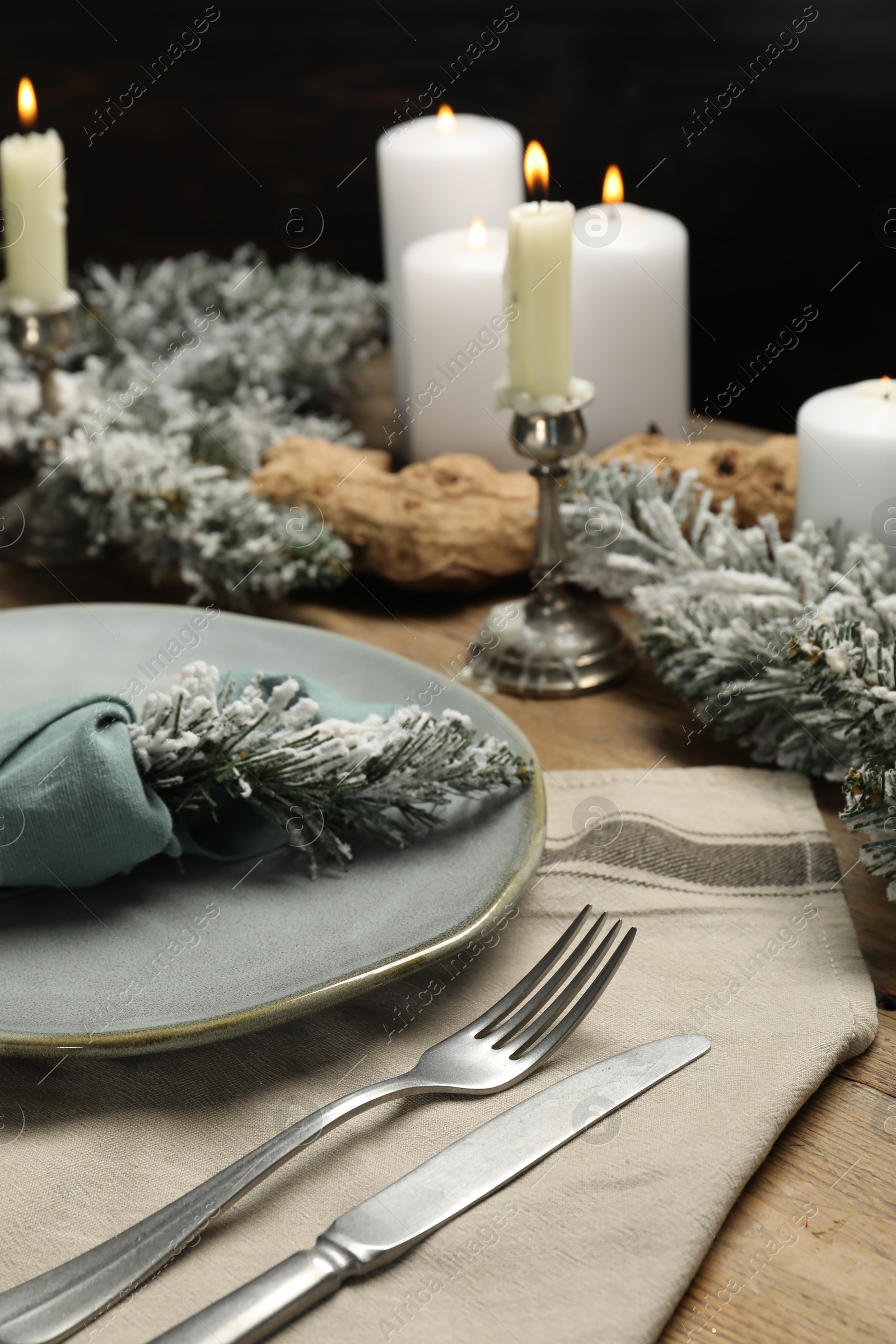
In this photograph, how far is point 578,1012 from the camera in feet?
1.67

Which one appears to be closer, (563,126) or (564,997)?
(564,997)

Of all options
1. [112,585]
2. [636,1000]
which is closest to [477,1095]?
[636,1000]

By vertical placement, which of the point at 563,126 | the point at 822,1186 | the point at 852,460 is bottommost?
the point at 822,1186

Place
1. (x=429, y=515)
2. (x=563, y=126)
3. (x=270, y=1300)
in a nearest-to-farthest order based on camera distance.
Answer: (x=270, y=1300) < (x=429, y=515) < (x=563, y=126)

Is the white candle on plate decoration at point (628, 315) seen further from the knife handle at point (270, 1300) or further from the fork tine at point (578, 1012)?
the knife handle at point (270, 1300)

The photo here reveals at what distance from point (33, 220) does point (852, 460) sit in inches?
25.9

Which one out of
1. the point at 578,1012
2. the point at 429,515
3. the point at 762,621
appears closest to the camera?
the point at 578,1012

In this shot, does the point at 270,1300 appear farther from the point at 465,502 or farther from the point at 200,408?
the point at 200,408

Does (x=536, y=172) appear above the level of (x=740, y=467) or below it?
above

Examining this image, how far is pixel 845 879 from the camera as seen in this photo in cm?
62

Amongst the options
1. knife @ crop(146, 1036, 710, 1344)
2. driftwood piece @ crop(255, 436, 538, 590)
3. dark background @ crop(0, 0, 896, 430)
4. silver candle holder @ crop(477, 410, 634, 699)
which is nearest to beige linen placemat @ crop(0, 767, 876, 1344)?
knife @ crop(146, 1036, 710, 1344)

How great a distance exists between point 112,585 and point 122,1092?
1.83 ft

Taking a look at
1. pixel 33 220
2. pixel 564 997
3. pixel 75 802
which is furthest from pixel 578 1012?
pixel 33 220

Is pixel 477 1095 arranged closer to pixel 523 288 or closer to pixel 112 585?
pixel 523 288
